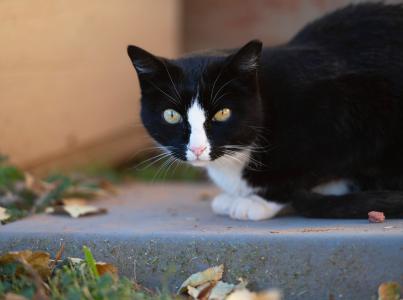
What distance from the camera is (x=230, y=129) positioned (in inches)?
95.9

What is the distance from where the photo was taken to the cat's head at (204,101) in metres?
2.38

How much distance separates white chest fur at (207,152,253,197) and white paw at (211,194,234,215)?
1.9 inches

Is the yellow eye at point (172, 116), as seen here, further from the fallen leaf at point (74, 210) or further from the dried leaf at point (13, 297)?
the dried leaf at point (13, 297)

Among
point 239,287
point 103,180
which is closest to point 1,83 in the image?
point 103,180

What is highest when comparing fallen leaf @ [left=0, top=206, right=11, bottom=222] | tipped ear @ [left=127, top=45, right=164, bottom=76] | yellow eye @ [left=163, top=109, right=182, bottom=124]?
A: tipped ear @ [left=127, top=45, right=164, bottom=76]

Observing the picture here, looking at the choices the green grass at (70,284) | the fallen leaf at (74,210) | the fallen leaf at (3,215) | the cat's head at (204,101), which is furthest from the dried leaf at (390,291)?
the fallen leaf at (3,215)

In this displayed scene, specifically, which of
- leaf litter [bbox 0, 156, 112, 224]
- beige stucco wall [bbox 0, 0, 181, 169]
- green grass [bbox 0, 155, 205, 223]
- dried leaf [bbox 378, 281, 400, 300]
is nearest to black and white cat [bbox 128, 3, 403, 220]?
green grass [bbox 0, 155, 205, 223]

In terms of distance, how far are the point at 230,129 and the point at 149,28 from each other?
93.4 inches

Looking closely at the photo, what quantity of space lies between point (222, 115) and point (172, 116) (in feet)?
0.64

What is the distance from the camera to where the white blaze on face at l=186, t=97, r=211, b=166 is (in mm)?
2350

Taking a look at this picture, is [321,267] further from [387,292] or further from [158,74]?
[158,74]

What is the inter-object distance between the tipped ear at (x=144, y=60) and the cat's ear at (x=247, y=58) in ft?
0.94

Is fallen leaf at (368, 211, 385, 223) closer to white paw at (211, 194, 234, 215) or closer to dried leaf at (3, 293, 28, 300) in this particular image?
white paw at (211, 194, 234, 215)

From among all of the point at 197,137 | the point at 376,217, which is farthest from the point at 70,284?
the point at 376,217
